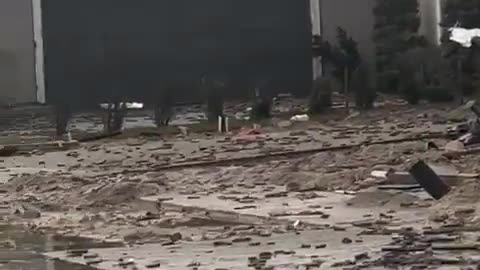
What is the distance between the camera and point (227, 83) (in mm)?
40750

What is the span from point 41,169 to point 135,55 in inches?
829

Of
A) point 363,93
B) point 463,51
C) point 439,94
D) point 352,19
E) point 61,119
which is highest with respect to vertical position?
point 352,19

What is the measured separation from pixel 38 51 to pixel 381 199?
28.4 metres

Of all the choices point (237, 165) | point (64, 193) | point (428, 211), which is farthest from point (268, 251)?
point (237, 165)

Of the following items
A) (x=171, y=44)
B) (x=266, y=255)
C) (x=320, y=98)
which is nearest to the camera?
(x=266, y=255)

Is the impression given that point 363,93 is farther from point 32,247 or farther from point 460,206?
point 32,247

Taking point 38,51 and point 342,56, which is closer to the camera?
point 342,56

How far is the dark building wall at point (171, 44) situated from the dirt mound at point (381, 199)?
26797 millimetres

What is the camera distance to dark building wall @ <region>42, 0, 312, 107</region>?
40.6 m

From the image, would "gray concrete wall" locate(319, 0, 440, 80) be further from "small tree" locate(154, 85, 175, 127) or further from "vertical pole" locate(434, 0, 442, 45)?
"small tree" locate(154, 85, 175, 127)

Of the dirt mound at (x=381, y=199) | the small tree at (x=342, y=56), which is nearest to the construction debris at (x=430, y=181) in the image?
the dirt mound at (x=381, y=199)

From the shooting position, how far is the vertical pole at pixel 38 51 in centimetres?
4019

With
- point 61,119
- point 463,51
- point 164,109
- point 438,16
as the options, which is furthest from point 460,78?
point 61,119

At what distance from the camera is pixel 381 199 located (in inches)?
527
